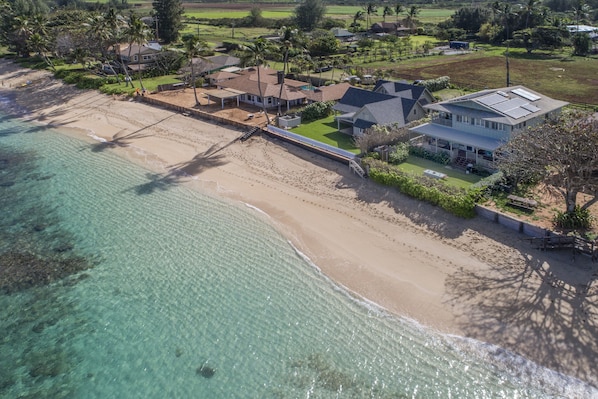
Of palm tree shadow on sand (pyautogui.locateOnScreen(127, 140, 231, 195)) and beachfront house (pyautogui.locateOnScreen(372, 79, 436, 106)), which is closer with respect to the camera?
palm tree shadow on sand (pyautogui.locateOnScreen(127, 140, 231, 195))

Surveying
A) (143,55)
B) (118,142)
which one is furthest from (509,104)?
(143,55)

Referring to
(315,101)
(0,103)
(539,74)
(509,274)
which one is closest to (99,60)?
(0,103)

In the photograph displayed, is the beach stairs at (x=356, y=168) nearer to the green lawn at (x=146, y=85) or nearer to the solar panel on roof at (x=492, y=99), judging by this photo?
the solar panel on roof at (x=492, y=99)

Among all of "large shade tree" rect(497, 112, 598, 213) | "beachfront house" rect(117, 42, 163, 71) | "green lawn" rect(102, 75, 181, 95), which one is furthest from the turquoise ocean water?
"beachfront house" rect(117, 42, 163, 71)

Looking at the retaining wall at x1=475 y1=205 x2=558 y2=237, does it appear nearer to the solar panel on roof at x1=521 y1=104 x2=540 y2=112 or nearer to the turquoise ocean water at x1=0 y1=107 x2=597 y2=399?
the turquoise ocean water at x1=0 y1=107 x2=597 y2=399

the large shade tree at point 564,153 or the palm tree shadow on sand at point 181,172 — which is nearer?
the large shade tree at point 564,153

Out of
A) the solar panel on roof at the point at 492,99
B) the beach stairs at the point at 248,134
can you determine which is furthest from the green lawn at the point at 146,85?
the solar panel on roof at the point at 492,99
